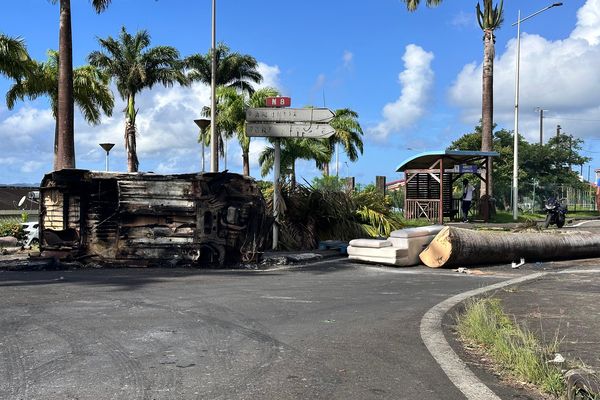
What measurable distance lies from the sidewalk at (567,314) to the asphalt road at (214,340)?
1058 millimetres

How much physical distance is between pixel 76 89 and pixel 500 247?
25.5 m

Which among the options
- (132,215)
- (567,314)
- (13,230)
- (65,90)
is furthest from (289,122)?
(567,314)

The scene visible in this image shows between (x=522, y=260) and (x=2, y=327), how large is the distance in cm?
1161

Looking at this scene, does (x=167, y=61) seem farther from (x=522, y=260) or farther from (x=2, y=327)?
(x=2, y=327)

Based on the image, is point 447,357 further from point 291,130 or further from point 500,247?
point 291,130

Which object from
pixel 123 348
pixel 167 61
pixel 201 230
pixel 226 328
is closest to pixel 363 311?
pixel 226 328

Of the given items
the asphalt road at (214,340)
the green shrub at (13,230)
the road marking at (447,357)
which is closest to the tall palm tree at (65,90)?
the green shrub at (13,230)

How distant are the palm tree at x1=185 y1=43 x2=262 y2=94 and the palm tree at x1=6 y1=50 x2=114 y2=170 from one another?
35.7 feet

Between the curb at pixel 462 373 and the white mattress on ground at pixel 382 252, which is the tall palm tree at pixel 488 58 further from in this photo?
the curb at pixel 462 373

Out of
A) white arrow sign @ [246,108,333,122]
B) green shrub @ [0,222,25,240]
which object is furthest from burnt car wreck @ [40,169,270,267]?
green shrub @ [0,222,25,240]

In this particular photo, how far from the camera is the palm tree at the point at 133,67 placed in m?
38.9

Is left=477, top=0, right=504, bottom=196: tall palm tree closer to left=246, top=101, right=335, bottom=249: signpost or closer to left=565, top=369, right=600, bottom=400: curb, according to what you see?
left=246, top=101, right=335, bottom=249: signpost

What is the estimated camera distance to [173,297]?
321 inches

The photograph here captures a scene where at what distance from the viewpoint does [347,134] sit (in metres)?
44.8
